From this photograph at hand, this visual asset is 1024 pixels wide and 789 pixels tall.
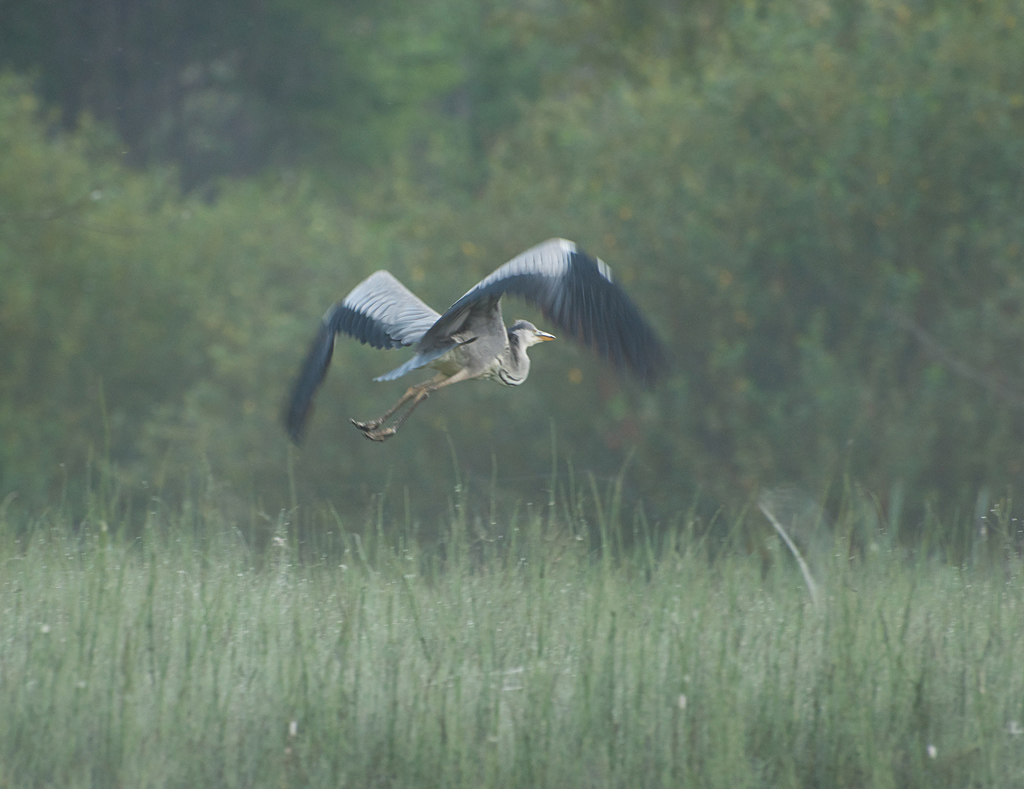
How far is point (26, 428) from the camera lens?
1652 centimetres

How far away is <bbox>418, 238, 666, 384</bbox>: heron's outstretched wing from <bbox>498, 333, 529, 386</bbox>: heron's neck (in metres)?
0.95

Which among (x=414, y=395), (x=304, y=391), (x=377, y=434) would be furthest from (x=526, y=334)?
(x=304, y=391)

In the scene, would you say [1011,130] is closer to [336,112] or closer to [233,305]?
[233,305]

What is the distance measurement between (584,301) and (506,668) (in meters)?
1.58

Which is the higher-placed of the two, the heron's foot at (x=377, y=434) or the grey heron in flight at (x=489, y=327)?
the grey heron in flight at (x=489, y=327)

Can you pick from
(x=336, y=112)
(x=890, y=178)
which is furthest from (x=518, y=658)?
(x=336, y=112)

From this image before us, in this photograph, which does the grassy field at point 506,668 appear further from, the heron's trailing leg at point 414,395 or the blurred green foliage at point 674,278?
the blurred green foliage at point 674,278

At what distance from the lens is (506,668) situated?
173 inches

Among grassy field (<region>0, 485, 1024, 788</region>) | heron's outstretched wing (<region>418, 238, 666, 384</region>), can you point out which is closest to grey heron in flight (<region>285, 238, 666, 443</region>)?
heron's outstretched wing (<region>418, 238, 666, 384</region>)

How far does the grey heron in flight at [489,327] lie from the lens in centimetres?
522

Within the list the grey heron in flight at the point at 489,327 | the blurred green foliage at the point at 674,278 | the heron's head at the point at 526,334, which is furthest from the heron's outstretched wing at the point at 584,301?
the blurred green foliage at the point at 674,278

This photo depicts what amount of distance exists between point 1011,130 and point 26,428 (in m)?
11.7

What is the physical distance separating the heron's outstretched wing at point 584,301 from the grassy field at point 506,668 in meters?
0.83

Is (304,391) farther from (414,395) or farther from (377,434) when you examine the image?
(414,395)
